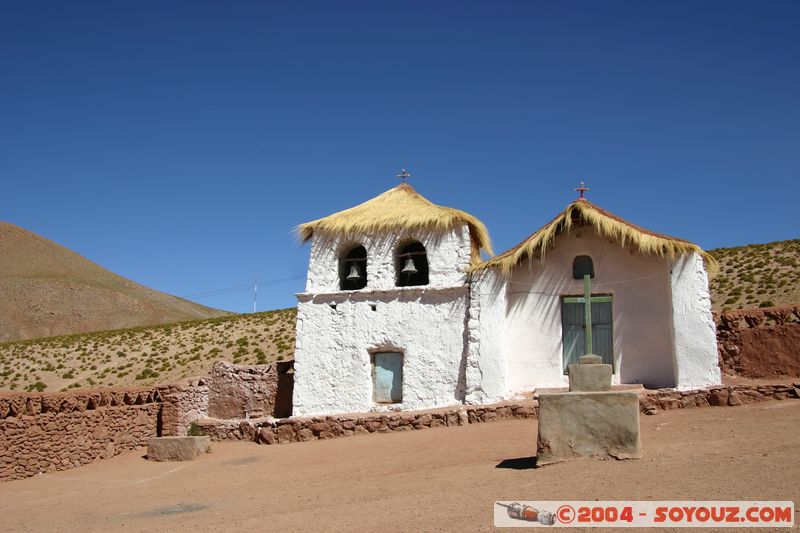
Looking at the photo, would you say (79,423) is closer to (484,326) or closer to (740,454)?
(484,326)

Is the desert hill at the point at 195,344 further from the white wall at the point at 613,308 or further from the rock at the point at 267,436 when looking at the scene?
the rock at the point at 267,436

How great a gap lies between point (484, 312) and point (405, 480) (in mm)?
7201

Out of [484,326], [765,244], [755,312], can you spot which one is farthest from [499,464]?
[765,244]

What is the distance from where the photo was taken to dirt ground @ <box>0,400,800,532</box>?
7422 mm

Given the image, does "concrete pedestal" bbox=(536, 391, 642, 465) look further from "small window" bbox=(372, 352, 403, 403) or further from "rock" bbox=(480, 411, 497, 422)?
"small window" bbox=(372, 352, 403, 403)

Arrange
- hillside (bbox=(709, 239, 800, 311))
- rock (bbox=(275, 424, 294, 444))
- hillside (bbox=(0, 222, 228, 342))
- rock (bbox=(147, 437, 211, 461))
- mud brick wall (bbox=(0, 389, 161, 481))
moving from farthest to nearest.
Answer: hillside (bbox=(0, 222, 228, 342))
hillside (bbox=(709, 239, 800, 311))
rock (bbox=(275, 424, 294, 444))
rock (bbox=(147, 437, 211, 461))
mud brick wall (bbox=(0, 389, 161, 481))

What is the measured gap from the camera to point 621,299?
53.5 feet

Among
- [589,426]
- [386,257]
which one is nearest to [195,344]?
[386,257]

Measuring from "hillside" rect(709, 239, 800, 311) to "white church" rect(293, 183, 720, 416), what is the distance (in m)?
12.4

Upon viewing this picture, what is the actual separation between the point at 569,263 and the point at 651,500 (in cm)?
1033

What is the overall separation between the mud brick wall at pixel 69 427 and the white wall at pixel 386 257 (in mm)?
5010

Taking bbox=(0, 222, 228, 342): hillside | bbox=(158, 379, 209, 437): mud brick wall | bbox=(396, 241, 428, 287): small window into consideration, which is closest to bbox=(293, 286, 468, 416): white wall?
bbox=(396, 241, 428, 287): small window

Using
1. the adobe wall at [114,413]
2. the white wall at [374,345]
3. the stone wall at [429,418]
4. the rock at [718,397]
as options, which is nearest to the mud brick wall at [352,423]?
the stone wall at [429,418]

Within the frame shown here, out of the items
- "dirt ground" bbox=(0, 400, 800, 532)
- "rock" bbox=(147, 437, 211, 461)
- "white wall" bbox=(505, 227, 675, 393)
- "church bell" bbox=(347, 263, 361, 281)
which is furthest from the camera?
"church bell" bbox=(347, 263, 361, 281)
